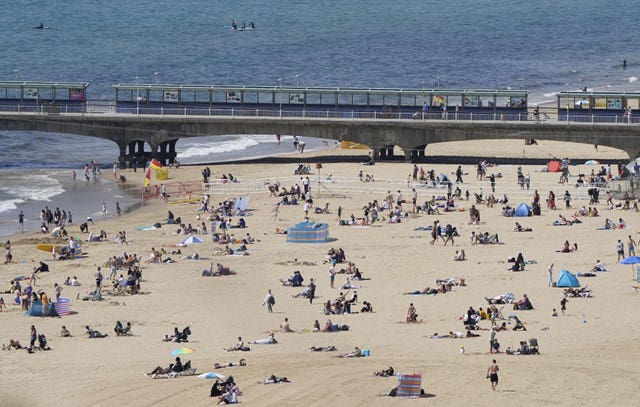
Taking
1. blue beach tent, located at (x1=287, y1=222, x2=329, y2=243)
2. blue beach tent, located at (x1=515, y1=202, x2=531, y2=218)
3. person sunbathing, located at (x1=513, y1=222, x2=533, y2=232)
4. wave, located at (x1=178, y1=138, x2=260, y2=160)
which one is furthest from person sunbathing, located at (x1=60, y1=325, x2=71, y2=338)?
wave, located at (x1=178, y1=138, x2=260, y2=160)

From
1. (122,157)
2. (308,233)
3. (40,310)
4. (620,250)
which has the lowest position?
(40,310)

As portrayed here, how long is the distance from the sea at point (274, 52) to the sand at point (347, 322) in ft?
59.3

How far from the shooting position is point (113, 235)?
59094 millimetres

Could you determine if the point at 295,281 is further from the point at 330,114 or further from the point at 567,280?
the point at 330,114

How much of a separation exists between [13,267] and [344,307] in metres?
14.3

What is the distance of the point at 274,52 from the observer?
148 meters

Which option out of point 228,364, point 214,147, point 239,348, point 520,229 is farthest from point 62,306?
point 214,147

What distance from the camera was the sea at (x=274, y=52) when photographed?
297 feet

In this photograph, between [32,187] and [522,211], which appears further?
[32,187]

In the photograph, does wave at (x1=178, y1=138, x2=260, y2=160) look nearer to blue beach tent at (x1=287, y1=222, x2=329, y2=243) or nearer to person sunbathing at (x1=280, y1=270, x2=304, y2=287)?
blue beach tent at (x1=287, y1=222, x2=329, y2=243)

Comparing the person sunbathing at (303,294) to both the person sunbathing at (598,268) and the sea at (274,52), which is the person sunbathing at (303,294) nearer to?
the person sunbathing at (598,268)

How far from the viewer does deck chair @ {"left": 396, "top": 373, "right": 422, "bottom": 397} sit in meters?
35.4

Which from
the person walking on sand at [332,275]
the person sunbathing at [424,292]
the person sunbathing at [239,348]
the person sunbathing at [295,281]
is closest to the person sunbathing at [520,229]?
the person walking on sand at [332,275]

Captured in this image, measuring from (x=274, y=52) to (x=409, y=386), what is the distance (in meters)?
115
